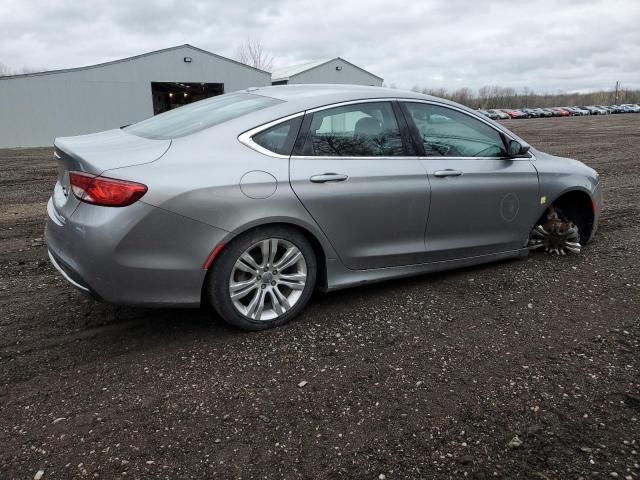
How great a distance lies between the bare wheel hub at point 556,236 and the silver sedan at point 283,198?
0.43 metres

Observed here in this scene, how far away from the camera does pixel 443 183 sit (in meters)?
Answer: 3.91

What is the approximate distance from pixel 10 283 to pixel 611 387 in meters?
4.49

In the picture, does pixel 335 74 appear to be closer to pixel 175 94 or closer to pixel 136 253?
pixel 175 94

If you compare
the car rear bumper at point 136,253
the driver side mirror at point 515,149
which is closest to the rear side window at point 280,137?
the car rear bumper at point 136,253

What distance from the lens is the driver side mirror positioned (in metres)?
4.33

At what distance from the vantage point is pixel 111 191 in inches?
112

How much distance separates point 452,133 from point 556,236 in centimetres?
167

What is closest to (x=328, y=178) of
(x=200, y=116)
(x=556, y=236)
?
(x=200, y=116)

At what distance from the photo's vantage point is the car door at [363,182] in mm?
3379

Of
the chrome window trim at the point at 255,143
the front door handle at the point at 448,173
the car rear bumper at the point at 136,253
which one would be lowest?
the car rear bumper at the point at 136,253

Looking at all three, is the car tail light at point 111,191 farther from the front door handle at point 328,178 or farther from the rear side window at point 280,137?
the front door handle at point 328,178

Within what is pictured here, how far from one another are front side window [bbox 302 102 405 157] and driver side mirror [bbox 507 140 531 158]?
1124 millimetres

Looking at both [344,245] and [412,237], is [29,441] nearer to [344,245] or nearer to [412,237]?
[344,245]

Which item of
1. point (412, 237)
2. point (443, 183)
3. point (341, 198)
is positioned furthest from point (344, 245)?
point (443, 183)
